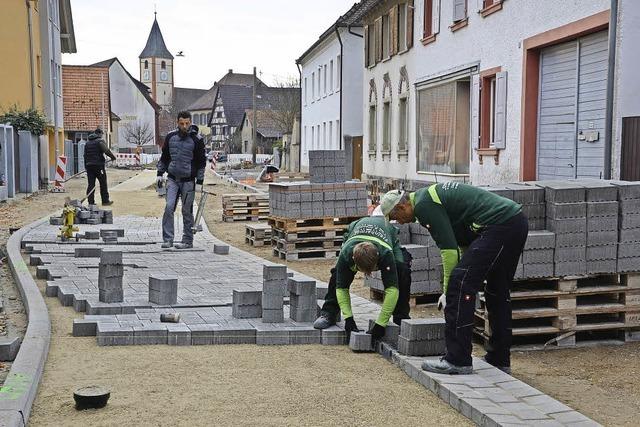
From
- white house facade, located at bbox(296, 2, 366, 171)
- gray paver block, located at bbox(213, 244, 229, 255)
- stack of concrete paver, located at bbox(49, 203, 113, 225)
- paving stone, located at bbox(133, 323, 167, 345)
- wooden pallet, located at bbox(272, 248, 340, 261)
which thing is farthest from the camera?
Result: white house facade, located at bbox(296, 2, 366, 171)

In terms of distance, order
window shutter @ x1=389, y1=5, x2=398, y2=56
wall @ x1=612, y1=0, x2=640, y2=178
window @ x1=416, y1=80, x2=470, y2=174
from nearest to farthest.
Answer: wall @ x1=612, y1=0, x2=640, y2=178, window @ x1=416, y1=80, x2=470, y2=174, window shutter @ x1=389, y1=5, x2=398, y2=56

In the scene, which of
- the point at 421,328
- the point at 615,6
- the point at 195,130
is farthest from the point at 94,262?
the point at 615,6

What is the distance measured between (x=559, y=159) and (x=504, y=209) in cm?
1018

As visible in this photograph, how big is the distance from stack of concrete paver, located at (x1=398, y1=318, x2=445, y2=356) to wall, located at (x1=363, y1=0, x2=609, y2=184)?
8772mm

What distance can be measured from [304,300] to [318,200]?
631cm

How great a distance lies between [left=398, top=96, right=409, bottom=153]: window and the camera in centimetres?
2678

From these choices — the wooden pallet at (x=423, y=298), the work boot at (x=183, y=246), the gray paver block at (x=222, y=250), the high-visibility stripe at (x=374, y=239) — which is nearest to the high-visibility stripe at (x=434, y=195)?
the high-visibility stripe at (x=374, y=239)

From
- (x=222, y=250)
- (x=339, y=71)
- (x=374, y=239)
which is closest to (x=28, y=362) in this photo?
(x=374, y=239)

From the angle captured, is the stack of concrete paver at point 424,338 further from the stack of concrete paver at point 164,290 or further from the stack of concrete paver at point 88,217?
the stack of concrete paver at point 88,217

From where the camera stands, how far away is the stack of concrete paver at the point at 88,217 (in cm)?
1703

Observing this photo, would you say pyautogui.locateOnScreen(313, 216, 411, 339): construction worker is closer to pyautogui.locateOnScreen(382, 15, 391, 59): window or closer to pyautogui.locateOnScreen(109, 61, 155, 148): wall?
pyautogui.locateOnScreen(382, 15, 391, 59): window

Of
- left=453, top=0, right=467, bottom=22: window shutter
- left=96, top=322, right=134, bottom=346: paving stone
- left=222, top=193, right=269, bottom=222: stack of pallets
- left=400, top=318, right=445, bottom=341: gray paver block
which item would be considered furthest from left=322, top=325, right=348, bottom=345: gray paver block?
left=453, top=0, right=467, bottom=22: window shutter

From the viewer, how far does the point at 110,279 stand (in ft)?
26.3

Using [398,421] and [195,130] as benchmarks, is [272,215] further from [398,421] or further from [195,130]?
[398,421]
